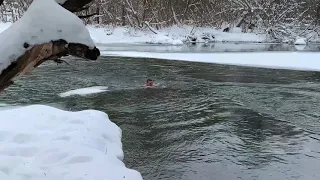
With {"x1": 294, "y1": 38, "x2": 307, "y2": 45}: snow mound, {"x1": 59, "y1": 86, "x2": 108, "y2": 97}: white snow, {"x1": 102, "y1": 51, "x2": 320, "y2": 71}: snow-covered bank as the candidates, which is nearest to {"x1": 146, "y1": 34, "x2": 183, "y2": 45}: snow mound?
{"x1": 294, "y1": 38, "x2": 307, "y2": 45}: snow mound

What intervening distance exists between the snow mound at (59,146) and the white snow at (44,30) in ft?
8.35

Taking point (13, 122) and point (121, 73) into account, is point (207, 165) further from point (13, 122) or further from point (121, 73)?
point (121, 73)

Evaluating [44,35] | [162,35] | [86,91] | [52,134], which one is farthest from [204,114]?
[162,35]

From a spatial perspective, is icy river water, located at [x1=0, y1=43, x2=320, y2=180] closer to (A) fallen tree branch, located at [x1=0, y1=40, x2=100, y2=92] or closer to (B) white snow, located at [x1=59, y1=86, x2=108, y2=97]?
(B) white snow, located at [x1=59, y1=86, x2=108, y2=97]

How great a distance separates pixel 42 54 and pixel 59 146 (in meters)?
3.48

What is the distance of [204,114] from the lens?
10188mm

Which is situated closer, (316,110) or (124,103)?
(316,110)

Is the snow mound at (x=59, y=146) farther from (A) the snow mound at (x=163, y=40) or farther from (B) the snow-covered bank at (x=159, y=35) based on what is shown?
(B) the snow-covered bank at (x=159, y=35)

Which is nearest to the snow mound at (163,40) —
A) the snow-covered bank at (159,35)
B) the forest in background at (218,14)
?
the snow-covered bank at (159,35)

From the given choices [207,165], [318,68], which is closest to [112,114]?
[207,165]

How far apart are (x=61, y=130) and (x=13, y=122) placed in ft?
3.42

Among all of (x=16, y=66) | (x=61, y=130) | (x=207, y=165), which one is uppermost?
(x=16, y=66)

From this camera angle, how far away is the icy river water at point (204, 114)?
689 cm

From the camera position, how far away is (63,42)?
302 cm
